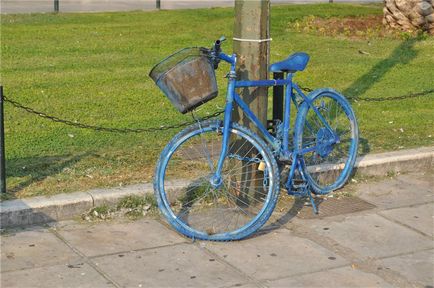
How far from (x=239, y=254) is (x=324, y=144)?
5.15 feet

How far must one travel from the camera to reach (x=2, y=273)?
565cm

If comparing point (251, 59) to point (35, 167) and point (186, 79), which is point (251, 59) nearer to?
point (186, 79)

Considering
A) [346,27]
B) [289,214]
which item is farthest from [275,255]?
[346,27]

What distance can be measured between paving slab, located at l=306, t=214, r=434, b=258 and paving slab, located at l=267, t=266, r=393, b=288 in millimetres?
380

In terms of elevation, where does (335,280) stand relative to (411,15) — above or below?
below

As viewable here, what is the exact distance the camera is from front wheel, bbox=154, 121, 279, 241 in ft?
21.1

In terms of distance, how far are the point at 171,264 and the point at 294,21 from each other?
1126 cm

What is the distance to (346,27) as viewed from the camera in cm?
1595

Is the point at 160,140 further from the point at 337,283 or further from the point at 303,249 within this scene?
the point at 337,283

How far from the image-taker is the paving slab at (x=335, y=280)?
5695mm

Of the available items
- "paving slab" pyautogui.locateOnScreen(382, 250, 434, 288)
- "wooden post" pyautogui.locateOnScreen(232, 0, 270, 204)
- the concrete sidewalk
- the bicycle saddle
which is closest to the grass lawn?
the concrete sidewalk

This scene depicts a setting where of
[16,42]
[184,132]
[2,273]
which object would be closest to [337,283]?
[184,132]

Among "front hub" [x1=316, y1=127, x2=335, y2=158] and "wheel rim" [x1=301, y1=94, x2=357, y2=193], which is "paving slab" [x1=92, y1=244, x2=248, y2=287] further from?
"front hub" [x1=316, y1=127, x2=335, y2=158]

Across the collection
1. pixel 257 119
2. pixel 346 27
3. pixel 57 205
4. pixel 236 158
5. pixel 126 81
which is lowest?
pixel 57 205
